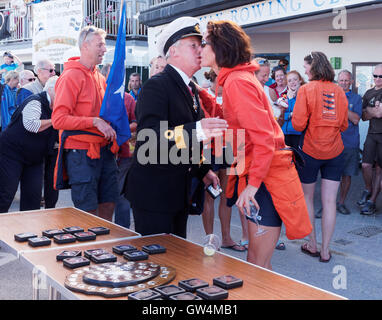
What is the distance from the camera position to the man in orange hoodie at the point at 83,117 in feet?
12.2

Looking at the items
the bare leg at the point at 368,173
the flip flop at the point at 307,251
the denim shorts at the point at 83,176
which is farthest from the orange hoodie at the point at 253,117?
the bare leg at the point at 368,173

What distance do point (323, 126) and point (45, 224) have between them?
2.86 metres

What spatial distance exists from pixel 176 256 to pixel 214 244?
200mm

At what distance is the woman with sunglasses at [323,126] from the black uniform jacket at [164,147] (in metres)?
2.15

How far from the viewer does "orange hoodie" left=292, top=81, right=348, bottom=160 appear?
451cm

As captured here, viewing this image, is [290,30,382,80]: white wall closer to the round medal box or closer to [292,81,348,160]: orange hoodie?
[292,81,348,160]: orange hoodie

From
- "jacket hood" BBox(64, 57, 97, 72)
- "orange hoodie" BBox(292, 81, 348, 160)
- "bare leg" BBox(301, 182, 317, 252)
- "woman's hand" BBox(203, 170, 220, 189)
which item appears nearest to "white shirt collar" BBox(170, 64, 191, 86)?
"woman's hand" BBox(203, 170, 220, 189)

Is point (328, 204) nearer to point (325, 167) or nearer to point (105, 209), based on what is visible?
point (325, 167)

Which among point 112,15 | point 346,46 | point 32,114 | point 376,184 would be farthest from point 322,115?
point 112,15

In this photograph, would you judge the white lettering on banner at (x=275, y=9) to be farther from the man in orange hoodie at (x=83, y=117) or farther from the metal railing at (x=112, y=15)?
the metal railing at (x=112, y=15)

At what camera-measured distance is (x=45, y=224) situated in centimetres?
272
